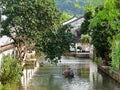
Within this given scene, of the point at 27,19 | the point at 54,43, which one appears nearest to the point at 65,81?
the point at 54,43

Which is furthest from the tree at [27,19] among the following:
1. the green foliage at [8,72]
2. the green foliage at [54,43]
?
the green foliage at [8,72]

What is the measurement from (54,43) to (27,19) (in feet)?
15.5

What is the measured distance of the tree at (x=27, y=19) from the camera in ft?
116

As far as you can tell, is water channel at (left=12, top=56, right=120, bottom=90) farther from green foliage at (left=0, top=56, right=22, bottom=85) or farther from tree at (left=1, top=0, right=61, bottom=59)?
green foliage at (left=0, top=56, right=22, bottom=85)

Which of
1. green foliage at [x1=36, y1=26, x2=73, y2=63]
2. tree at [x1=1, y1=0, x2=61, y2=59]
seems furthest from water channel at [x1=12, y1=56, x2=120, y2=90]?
tree at [x1=1, y1=0, x2=61, y2=59]

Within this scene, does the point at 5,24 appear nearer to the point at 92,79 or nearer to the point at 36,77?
the point at 36,77

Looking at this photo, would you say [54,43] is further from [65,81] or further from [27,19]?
[27,19]

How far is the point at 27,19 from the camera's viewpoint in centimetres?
3534

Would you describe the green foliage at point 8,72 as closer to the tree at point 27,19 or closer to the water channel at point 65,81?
the water channel at point 65,81

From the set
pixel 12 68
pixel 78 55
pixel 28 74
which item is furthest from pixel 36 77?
pixel 78 55

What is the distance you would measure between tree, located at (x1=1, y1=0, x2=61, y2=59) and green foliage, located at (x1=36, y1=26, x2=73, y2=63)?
103cm

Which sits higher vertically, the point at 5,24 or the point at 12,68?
the point at 5,24

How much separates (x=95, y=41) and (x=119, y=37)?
102 ft

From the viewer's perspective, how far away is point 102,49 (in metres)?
46.6
